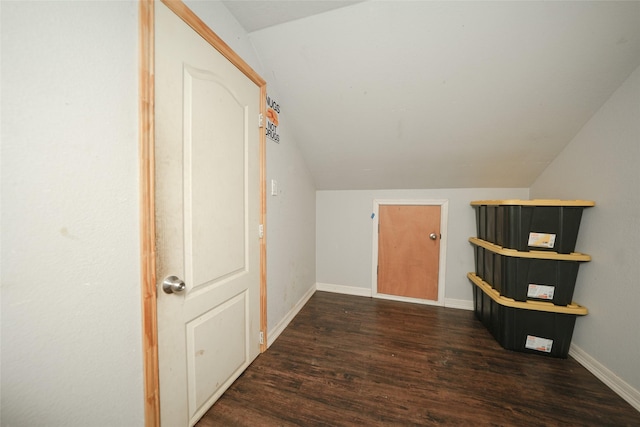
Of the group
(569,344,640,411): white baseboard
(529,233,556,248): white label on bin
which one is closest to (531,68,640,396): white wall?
(569,344,640,411): white baseboard

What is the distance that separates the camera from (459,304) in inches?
102

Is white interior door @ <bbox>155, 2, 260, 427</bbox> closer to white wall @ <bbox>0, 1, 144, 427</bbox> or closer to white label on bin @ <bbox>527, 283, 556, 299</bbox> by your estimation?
white wall @ <bbox>0, 1, 144, 427</bbox>

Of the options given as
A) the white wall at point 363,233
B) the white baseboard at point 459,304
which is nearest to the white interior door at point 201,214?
the white wall at point 363,233

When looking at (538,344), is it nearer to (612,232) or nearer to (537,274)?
(537,274)

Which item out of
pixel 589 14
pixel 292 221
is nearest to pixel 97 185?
pixel 292 221

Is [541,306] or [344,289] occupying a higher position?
[541,306]

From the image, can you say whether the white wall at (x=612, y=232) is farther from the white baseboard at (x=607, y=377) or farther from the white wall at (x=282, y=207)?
the white wall at (x=282, y=207)

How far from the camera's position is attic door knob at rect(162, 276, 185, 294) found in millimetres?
992

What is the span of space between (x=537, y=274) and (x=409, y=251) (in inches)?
46.5

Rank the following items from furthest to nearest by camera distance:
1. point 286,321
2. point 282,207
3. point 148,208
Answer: point 286,321
point 282,207
point 148,208

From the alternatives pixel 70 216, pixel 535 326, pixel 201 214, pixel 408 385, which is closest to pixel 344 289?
pixel 408 385

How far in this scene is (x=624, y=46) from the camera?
52.5 inches

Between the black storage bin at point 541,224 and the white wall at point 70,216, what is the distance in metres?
2.45

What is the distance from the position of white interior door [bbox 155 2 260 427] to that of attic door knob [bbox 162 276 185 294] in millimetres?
19
